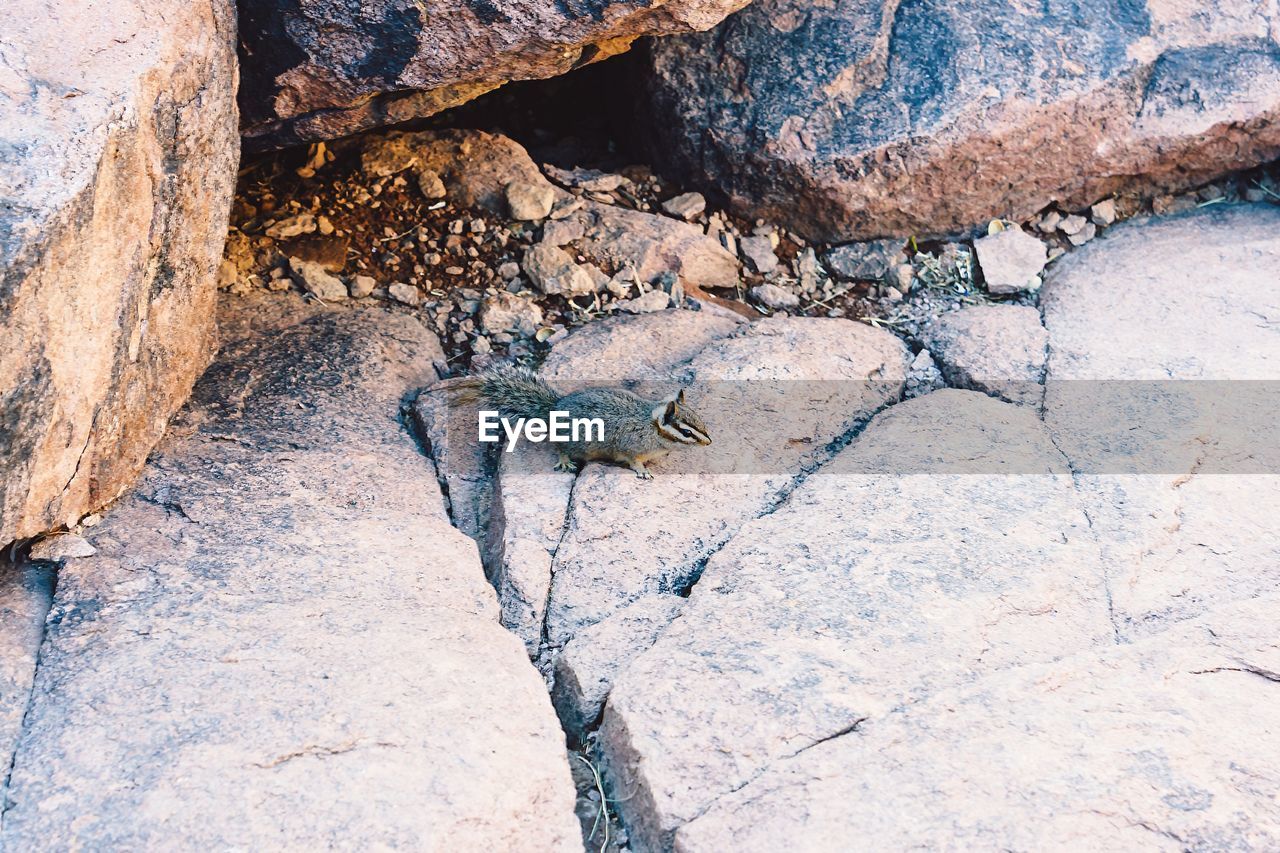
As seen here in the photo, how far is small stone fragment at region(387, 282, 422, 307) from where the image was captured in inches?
207

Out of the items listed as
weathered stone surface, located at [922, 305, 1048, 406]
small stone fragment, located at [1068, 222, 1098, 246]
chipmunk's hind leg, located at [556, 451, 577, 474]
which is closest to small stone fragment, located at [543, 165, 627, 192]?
weathered stone surface, located at [922, 305, 1048, 406]

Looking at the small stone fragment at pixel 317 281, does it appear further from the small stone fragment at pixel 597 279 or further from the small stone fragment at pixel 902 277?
the small stone fragment at pixel 902 277

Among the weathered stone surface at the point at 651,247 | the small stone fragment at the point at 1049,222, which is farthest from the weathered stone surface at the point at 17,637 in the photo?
the small stone fragment at the point at 1049,222

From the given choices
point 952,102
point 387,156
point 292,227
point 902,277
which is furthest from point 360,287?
point 952,102

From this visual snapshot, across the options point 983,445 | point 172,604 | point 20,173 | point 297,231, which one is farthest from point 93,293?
point 983,445

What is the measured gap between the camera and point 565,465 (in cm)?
451

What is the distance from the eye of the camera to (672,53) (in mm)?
5777

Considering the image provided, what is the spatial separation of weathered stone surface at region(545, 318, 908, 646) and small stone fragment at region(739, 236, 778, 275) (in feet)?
1.99

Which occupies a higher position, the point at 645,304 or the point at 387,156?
the point at 387,156

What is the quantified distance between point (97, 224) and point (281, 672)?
142 centimetres

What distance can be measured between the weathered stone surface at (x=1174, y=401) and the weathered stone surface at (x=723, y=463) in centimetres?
84

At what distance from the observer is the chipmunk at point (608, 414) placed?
4.34m

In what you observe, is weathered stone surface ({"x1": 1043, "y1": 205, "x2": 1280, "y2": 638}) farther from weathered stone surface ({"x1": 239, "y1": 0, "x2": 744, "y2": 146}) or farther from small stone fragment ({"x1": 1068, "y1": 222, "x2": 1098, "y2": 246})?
weathered stone surface ({"x1": 239, "y1": 0, "x2": 744, "y2": 146})

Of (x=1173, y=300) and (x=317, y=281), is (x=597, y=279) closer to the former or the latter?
(x=317, y=281)
